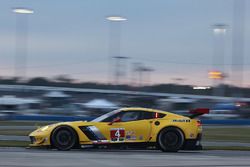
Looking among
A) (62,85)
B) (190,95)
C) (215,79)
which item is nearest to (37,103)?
(62,85)

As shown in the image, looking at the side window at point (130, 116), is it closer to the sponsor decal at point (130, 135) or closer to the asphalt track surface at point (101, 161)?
the sponsor decal at point (130, 135)

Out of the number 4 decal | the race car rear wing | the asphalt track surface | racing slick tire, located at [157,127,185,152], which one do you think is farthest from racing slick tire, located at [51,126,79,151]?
the race car rear wing

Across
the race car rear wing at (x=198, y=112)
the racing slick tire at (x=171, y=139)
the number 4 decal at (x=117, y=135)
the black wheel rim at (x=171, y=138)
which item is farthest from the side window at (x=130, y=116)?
the race car rear wing at (x=198, y=112)

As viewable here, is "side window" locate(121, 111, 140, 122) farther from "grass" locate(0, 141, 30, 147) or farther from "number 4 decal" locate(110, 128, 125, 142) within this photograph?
"grass" locate(0, 141, 30, 147)

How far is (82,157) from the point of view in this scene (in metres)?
11.5

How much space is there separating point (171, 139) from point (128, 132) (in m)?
1.16

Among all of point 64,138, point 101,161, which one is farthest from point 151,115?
point 101,161

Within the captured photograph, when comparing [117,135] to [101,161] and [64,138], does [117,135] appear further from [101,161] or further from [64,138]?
[101,161]

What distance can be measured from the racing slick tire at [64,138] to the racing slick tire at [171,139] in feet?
7.37

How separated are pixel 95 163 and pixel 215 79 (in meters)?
51.3

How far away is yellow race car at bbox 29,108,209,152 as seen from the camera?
13641 mm

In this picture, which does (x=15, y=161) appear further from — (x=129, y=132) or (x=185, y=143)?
(x=185, y=143)

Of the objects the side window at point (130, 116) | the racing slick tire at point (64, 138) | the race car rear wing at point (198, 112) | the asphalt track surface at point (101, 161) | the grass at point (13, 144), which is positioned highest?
the race car rear wing at point (198, 112)

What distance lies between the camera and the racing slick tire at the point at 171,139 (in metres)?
13.9
